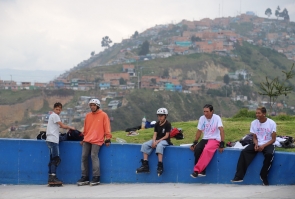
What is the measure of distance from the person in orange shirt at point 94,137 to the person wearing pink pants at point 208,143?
1793 millimetres

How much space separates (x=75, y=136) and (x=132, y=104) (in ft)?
421

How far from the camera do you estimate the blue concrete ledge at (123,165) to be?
32.6 ft

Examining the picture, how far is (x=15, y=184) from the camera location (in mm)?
11469

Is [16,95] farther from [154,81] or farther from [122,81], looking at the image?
[154,81]

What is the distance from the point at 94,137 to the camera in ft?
35.4

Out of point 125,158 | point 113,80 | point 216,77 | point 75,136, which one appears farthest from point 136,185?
point 216,77

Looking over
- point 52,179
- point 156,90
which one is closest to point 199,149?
point 52,179

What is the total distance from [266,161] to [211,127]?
1.23 metres

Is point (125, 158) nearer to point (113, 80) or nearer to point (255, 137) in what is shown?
point (255, 137)

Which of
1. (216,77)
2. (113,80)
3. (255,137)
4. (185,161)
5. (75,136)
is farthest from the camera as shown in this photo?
(216,77)

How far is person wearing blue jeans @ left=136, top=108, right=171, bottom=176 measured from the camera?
10.5 metres

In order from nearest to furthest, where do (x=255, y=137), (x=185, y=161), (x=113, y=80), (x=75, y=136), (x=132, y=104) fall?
1. (x=255, y=137)
2. (x=185, y=161)
3. (x=75, y=136)
4. (x=132, y=104)
5. (x=113, y=80)

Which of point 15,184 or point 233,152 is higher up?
point 233,152

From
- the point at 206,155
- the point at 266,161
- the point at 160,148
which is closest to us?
the point at 266,161
